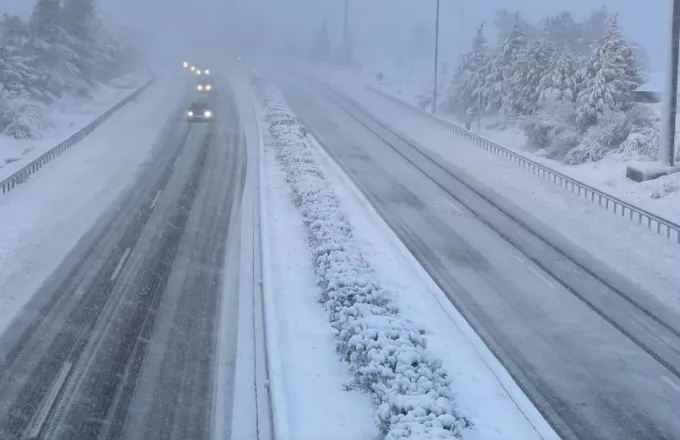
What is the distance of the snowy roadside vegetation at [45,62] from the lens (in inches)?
1729

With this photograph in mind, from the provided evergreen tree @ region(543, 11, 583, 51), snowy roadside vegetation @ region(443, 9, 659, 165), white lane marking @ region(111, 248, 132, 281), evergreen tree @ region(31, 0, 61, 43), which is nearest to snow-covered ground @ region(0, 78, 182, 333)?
white lane marking @ region(111, 248, 132, 281)

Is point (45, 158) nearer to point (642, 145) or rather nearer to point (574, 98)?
point (642, 145)

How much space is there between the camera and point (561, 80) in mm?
40562

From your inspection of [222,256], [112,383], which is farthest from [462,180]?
[112,383]

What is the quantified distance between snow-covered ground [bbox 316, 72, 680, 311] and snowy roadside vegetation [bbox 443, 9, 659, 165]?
12.4 feet

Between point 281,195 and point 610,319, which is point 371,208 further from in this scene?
point 610,319

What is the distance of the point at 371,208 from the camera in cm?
2559

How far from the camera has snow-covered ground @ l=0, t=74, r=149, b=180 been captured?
3599 cm

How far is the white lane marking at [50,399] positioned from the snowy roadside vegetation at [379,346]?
4.99 m

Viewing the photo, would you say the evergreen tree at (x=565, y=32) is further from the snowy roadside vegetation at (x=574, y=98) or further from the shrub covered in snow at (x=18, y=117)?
the shrub covered in snow at (x=18, y=117)

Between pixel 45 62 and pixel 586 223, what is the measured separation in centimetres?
4985

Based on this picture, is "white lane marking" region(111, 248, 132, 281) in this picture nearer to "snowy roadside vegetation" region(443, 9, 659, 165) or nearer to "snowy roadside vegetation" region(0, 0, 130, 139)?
"snowy roadside vegetation" region(443, 9, 659, 165)

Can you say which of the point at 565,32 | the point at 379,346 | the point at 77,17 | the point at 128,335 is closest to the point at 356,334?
the point at 379,346

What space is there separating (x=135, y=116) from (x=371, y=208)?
31.6 metres
